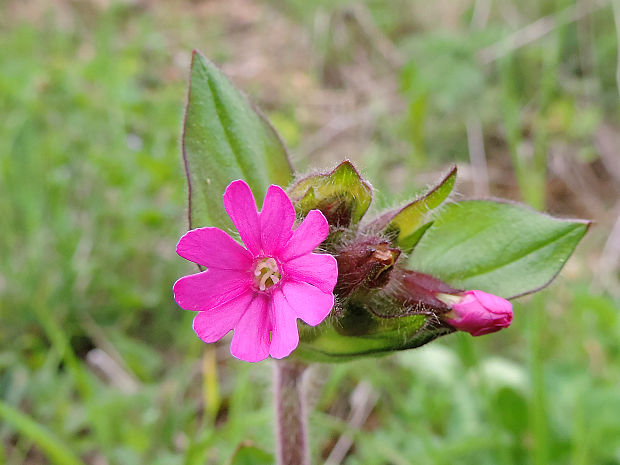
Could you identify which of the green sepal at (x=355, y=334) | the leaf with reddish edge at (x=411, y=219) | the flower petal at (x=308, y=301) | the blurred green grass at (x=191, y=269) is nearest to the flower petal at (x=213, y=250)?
the flower petal at (x=308, y=301)

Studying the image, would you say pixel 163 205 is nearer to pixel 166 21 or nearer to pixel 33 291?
pixel 33 291

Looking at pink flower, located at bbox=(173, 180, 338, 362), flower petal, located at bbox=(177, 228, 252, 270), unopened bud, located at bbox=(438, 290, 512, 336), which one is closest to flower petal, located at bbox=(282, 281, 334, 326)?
pink flower, located at bbox=(173, 180, 338, 362)

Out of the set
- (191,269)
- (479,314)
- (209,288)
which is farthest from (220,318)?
(191,269)

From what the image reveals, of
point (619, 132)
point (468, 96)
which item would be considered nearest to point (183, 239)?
point (468, 96)

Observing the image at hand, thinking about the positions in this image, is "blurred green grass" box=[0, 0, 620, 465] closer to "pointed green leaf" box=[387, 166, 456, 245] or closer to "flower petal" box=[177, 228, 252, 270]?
"pointed green leaf" box=[387, 166, 456, 245]

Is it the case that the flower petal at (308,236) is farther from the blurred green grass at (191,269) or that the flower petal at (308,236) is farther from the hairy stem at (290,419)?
the blurred green grass at (191,269)
